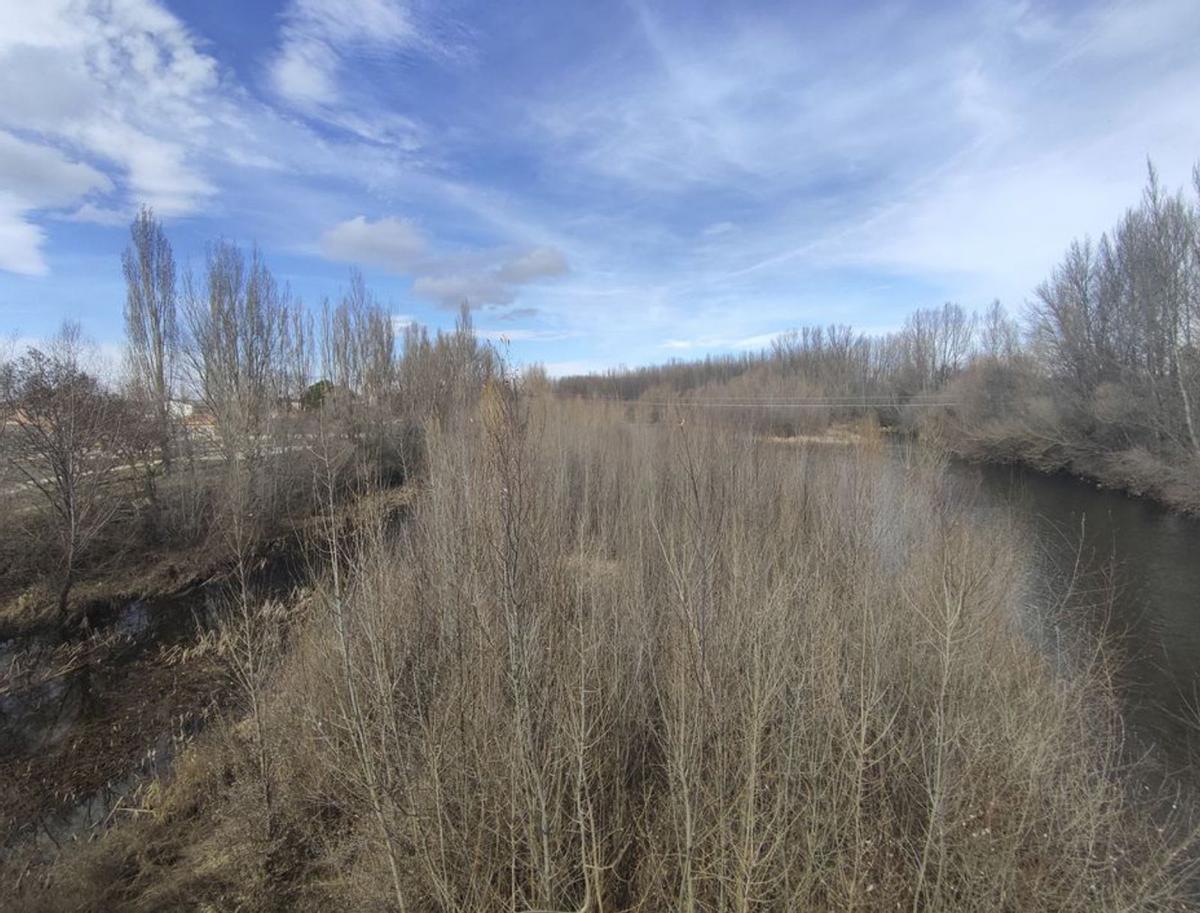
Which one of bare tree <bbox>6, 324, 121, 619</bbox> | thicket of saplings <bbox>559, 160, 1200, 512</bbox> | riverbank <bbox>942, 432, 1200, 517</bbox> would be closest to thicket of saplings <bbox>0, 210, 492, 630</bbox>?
bare tree <bbox>6, 324, 121, 619</bbox>

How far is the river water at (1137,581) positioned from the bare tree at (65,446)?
60.5 feet

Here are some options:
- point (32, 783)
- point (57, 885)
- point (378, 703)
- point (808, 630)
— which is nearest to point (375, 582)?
point (378, 703)

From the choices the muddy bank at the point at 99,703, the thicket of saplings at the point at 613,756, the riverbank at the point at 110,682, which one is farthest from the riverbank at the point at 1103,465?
the muddy bank at the point at 99,703

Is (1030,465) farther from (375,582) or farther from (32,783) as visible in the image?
(32,783)

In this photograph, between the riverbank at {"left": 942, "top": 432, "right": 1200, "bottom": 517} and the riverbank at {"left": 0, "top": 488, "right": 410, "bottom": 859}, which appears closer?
the riverbank at {"left": 0, "top": 488, "right": 410, "bottom": 859}

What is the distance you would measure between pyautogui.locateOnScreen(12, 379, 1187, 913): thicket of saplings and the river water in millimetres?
2768

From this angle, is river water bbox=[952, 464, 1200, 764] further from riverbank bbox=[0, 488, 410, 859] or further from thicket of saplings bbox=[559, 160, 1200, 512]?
riverbank bbox=[0, 488, 410, 859]

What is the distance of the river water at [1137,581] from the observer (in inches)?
350

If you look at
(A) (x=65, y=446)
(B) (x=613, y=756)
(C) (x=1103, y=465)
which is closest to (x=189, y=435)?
(A) (x=65, y=446)

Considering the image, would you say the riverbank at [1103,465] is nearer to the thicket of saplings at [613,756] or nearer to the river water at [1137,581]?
the river water at [1137,581]

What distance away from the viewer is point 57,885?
4.97m

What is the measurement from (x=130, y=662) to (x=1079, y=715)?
14378mm

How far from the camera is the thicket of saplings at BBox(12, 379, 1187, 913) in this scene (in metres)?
3.78

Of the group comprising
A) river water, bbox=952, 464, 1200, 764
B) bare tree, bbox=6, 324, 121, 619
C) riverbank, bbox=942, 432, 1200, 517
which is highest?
bare tree, bbox=6, 324, 121, 619
